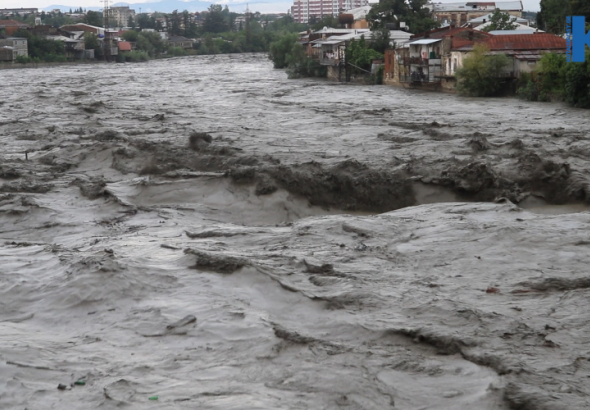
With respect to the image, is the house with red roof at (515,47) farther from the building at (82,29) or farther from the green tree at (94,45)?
the building at (82,29)

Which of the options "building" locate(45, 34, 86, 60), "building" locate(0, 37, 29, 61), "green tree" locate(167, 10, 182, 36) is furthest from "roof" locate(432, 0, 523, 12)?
"green tree" locate(167, 10, 182, 36)

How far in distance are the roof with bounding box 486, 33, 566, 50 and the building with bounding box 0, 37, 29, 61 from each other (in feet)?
150

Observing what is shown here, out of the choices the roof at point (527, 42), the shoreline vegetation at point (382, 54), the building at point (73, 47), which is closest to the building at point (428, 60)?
the roof at point (527, 42)

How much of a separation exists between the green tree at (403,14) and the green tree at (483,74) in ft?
93.7

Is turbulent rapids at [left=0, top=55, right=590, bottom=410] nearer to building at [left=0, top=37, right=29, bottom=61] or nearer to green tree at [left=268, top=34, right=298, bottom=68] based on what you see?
green tree at [left=268, top=34, right=298, bottom=68]

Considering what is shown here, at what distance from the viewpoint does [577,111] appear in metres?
26.8

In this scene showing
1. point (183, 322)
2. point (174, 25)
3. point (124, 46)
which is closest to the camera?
point (183, 322)

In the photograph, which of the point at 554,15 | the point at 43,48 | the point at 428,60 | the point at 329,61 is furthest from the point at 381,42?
the point at 43,48

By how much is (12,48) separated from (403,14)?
33172 millimetres

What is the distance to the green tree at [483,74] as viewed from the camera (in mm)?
34531

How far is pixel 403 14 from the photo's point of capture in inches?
2564

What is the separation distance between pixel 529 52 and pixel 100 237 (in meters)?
30.7

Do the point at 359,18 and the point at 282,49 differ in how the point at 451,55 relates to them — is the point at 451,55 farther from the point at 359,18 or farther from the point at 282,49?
the point at 359,18

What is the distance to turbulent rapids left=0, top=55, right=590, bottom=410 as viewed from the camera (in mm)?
5848
